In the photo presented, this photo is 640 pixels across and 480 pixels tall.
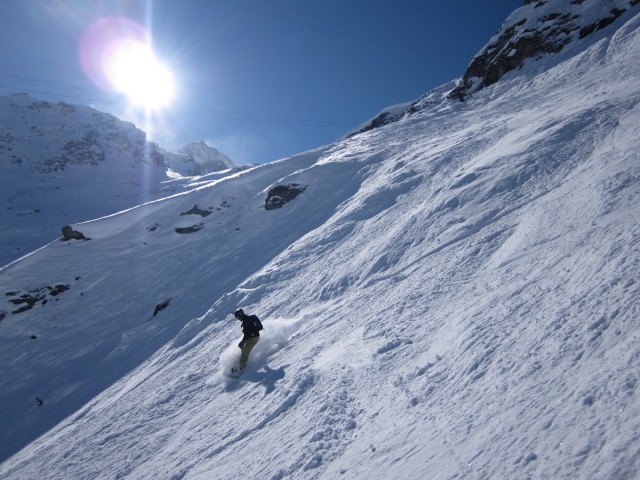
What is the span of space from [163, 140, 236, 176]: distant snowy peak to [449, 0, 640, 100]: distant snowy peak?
9351cm

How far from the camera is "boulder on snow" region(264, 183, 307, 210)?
2038cm

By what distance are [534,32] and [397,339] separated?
1422 inches

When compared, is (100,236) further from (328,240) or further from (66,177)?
(66,177)

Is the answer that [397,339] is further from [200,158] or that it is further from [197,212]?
[200,158]

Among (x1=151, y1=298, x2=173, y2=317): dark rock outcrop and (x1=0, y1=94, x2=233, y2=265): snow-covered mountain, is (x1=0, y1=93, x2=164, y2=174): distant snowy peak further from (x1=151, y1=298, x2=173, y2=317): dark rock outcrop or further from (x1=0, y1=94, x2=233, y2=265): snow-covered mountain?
(x1=151, y1=298, x2=173, y2=317): dark rock outcrop

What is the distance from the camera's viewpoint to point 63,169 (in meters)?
55.1

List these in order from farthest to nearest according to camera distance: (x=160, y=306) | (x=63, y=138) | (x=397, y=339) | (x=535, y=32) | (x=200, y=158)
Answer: (x=200, y=158) → (x=63, y=138) → (x=535, y=32) → (x=160, y=306) → (x=397, y=339)

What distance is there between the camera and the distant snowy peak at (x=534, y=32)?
24.9 m

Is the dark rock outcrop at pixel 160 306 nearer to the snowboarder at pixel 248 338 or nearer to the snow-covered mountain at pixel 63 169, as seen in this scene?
the snowboarder at pixel 248 338

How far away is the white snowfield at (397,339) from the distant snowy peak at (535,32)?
12042 mm

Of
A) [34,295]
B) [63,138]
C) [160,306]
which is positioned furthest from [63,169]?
[160,306]

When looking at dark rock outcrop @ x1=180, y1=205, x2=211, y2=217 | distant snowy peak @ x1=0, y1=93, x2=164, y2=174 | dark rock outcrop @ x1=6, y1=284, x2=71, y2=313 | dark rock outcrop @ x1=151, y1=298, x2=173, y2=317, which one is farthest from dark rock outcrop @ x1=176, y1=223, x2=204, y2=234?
distant snowy peak @ x1=0, y1=93, x2=164, y2=174

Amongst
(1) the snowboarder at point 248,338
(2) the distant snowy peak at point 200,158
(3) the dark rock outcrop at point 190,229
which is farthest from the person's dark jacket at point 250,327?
(2) the distant snowy peak at point 200,158

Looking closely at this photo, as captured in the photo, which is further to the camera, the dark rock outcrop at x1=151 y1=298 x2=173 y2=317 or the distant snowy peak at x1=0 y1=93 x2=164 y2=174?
the distant snowy peak at x1=0 y1=93 x2=164 y2=174
